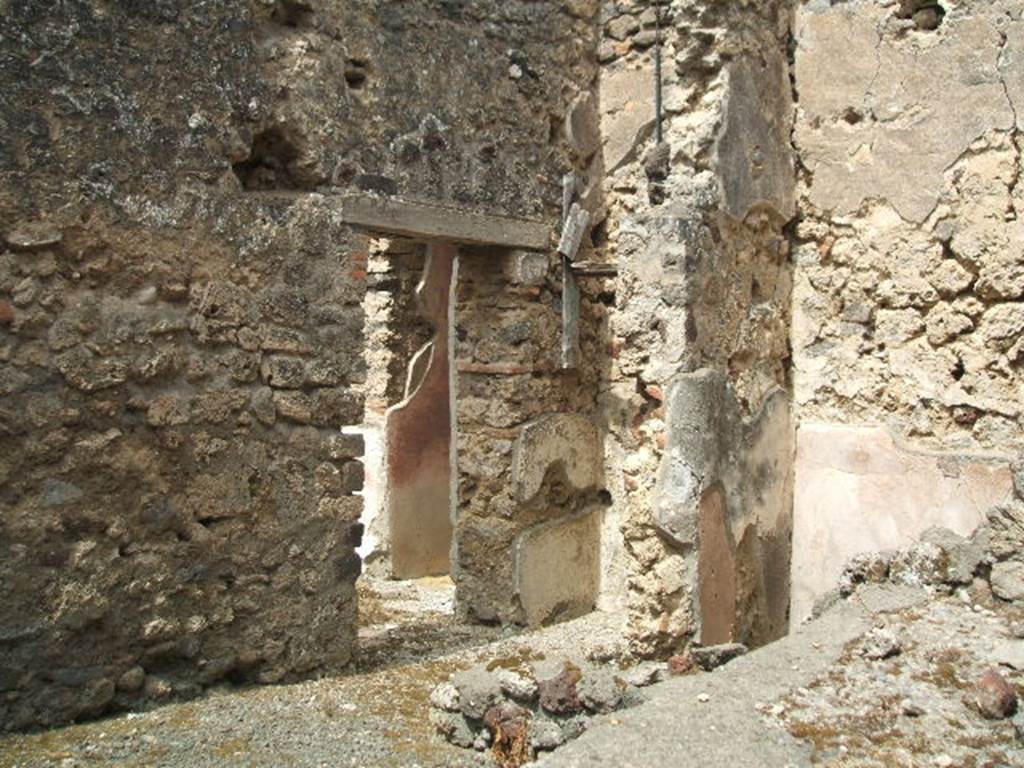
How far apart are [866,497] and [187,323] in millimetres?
2991

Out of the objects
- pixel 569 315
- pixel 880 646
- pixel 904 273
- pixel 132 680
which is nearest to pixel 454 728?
pixel 132 680

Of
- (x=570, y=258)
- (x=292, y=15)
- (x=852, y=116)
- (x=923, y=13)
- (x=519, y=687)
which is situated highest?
(x=923, y=13)

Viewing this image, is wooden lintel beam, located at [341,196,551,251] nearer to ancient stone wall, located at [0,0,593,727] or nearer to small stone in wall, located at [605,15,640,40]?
ancient stone wall, located at [0,0,593,727]

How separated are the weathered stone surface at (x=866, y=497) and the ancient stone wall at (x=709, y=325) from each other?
0.11 m

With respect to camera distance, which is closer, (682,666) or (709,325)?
(682,666)

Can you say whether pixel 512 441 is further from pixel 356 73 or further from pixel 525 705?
pixel 525 705

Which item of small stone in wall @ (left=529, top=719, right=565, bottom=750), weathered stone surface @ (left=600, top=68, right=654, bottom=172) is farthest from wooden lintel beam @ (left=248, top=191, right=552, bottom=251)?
small stone in wall @ (left=529, top=719, right=565, bottom=750)

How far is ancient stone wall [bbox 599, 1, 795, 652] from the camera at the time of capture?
15.9ft

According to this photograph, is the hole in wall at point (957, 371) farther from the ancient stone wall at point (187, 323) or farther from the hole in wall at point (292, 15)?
the hole in wall at point (292, 15)

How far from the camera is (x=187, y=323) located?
4.22m


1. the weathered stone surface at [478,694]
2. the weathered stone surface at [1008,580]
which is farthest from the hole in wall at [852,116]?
the weathered stone surface at [478,694]

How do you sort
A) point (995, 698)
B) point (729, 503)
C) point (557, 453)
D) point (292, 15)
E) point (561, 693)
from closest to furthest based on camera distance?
point (995, 698), point (561, 693), point (292, 15), point (729, 503), point (557, 453)

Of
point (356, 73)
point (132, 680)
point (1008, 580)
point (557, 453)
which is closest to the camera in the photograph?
point (132, 680)

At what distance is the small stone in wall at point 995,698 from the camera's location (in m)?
3.29
